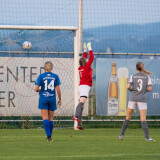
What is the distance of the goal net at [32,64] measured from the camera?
62.4 feet

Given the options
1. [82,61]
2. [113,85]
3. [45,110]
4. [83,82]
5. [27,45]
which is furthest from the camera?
[113,85]

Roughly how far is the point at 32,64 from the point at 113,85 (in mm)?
2551

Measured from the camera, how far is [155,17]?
73.5ft

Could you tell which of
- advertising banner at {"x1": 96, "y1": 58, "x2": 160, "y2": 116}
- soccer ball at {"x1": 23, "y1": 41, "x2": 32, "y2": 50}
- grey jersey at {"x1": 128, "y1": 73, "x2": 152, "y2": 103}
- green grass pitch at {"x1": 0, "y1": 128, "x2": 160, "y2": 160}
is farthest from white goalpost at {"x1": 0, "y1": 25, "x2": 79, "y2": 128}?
grey jersey at {"x1": 128, "y1": 73, "x2": 152, "y2": 103}

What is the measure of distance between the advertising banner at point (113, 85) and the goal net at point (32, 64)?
0.67 meters

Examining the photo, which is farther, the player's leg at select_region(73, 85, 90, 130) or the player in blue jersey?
the player's leg at select_region(73, 85, 90, 130)

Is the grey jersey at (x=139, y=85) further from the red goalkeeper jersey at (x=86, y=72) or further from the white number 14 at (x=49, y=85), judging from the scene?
the red goalkeeper jersey at (x=86, y=72)

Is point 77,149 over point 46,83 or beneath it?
beneath

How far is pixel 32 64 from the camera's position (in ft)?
62.7

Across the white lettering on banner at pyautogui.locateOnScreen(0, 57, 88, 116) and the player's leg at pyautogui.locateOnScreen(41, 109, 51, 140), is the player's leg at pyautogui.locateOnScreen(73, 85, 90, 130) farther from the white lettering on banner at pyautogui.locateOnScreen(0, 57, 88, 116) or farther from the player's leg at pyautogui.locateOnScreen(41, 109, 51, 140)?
the player's leg at pyautogui.locateOnScreen(41, 109, 51, 140)

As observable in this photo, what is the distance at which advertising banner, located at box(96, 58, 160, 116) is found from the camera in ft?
64.2

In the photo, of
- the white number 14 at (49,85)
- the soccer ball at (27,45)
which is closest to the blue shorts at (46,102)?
the white number 14 at (49,85)

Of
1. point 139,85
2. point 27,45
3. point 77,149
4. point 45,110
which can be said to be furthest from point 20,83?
point 77,149

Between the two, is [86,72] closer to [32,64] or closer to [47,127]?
[32,64]
